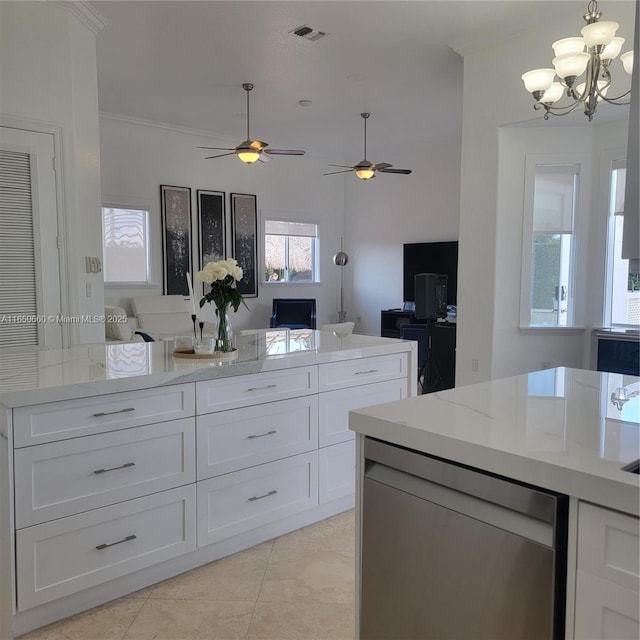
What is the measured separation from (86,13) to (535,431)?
422 cm

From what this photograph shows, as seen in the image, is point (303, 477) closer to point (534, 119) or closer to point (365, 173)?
point (534, 119)

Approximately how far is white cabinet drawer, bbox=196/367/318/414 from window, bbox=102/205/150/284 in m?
5.19

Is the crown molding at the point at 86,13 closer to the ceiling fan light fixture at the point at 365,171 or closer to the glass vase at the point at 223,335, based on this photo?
the glass vase at the point at 223,335

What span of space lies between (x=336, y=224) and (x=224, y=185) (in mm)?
2309

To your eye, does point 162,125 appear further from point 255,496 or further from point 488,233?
point 255,496

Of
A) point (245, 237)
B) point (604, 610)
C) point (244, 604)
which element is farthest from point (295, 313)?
point (604, 610)

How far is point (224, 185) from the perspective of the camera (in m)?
8.07

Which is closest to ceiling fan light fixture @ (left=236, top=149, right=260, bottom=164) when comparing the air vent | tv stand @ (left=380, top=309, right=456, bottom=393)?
the air vent

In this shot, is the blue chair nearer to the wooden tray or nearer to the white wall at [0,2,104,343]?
the white wall at [0,2,104,343]

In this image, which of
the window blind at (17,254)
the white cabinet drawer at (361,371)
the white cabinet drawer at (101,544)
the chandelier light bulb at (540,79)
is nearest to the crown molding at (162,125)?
the window blind at (17,254)

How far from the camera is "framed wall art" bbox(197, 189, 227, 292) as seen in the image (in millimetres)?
7773

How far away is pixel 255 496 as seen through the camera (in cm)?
244

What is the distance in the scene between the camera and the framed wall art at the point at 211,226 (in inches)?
306

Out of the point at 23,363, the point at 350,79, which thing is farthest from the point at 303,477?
the point at 350,79
